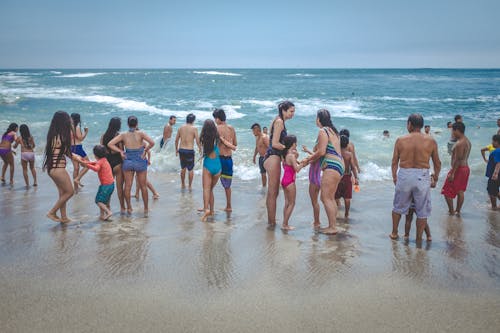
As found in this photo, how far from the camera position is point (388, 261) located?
15.5 ft

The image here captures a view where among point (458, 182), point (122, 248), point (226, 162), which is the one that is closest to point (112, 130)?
point (226, 162)

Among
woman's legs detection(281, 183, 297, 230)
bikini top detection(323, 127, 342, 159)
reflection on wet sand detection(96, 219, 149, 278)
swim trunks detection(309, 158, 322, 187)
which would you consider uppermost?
bikini top detection(323, 127, 342, 159)

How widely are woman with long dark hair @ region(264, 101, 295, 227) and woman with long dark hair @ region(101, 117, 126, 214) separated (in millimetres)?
2534

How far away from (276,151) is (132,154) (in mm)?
2438

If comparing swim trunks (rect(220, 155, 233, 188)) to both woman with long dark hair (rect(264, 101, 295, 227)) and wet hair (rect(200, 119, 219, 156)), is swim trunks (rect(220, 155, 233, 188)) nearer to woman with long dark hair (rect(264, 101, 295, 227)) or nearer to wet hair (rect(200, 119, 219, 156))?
wet hair (rect(200, 119, 219, 156))

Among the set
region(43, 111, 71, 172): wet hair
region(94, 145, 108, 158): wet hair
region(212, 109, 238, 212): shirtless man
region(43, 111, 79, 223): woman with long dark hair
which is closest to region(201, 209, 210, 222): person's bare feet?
region(212, 109, 238, 212): shirtless man

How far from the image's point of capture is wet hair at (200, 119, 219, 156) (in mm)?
6387

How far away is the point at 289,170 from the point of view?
587 cm

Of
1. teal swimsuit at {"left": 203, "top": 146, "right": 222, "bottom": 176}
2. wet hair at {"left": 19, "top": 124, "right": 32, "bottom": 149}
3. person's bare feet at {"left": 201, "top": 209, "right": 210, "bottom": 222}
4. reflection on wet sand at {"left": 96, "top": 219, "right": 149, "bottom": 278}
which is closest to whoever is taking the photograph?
reflection on wet sand at {"left": 96, "top": 219, "right": 149, "bottom": 278}

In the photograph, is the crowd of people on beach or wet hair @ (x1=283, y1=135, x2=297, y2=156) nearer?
the crowd of people on beach

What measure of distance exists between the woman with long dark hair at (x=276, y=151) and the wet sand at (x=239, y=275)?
0.40m

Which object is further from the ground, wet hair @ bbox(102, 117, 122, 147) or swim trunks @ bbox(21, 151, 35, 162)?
wet hair @ bbox(102, 117, 122, 147)

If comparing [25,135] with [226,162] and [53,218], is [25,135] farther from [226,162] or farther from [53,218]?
[226,162]

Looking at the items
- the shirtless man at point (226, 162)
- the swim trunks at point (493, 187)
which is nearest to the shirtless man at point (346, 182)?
the shirtless man at point (226, 162)
